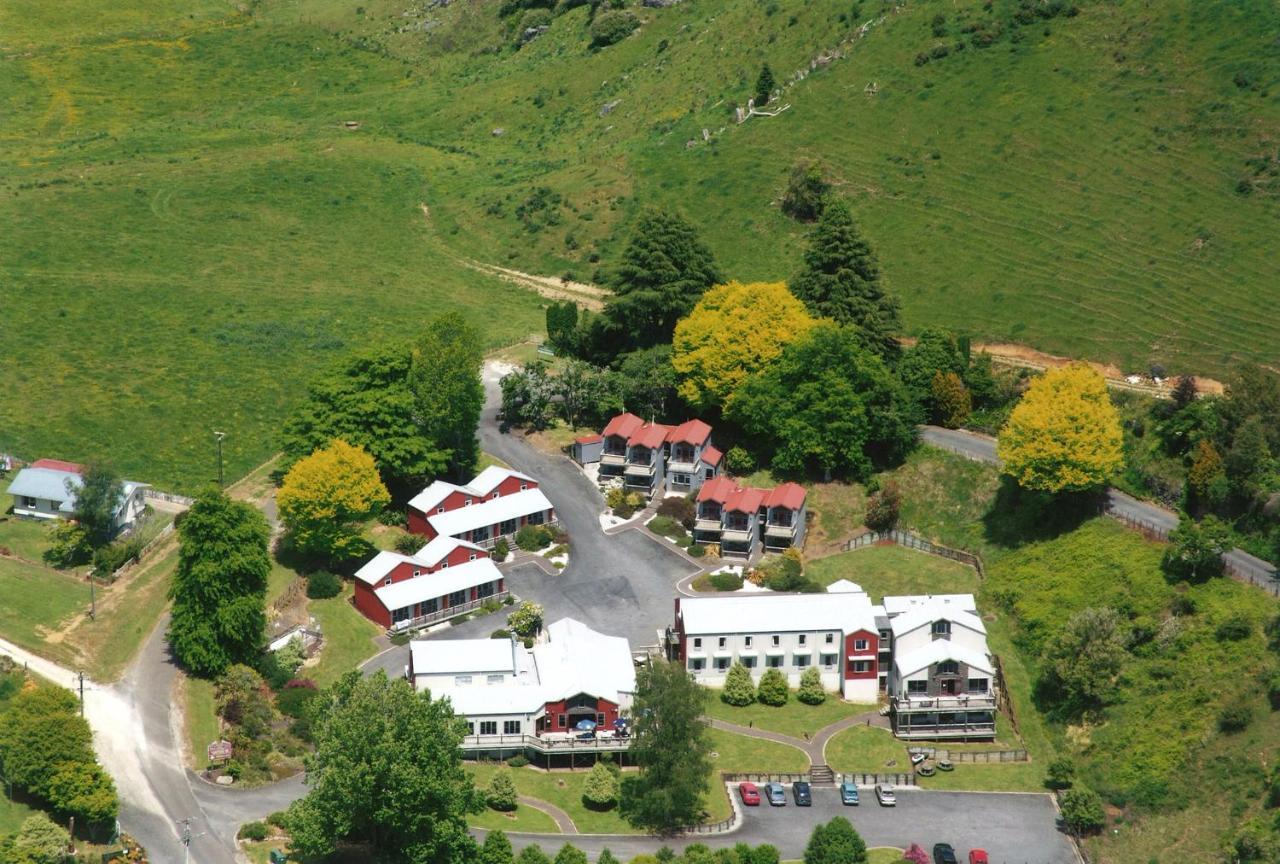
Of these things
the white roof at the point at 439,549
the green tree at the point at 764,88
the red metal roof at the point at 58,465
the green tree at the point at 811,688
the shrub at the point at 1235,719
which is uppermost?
the green tree at the point at 764,88

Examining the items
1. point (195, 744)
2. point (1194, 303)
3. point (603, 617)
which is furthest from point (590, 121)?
point (195, 744)

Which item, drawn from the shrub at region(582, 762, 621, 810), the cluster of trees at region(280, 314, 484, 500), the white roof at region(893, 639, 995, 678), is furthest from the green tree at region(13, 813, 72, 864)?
the white roof at region(893, 639, 995, 678)

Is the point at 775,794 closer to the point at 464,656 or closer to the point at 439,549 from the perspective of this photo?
the point at 464,656

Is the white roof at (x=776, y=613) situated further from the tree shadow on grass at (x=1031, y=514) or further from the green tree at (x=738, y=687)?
the tree shadow on grass at (x=1031, y=514)

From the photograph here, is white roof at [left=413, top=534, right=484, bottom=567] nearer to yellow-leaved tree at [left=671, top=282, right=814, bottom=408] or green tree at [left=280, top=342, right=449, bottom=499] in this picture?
green tree at [left=280, top=342, right=449, bottom=499]

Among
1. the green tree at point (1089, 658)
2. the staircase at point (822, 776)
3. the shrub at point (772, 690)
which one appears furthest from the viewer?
the shrub at point (772, 690)

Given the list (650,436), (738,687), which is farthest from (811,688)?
(650,436)

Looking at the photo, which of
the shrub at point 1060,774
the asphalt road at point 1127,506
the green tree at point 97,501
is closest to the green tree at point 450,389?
the green tree at point 97,501
